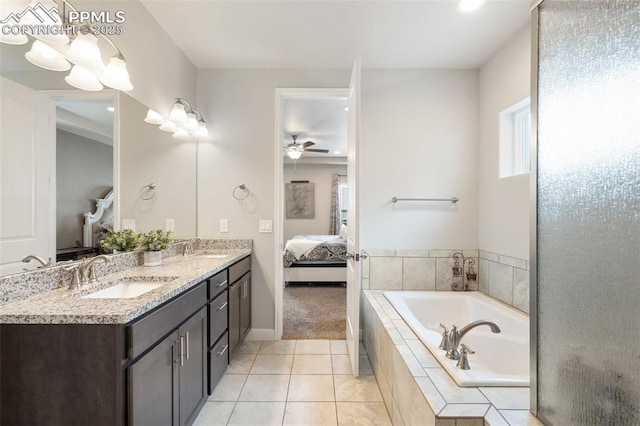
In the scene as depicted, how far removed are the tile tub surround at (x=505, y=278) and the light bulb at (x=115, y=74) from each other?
292 centimetres

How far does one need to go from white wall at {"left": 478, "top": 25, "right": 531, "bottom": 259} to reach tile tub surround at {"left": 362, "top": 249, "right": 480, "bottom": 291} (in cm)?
39

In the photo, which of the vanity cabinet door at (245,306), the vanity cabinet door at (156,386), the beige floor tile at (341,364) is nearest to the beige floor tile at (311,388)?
the beige floor tile at (341,364)

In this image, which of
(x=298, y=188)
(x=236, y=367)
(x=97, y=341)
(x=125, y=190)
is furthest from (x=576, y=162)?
(x=298, y=188)

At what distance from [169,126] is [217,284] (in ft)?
4.70

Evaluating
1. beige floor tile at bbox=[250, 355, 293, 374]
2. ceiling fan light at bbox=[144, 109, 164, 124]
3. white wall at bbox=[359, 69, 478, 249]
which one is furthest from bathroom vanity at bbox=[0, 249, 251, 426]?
white wall at bbox=[359, 69, 478, 249]

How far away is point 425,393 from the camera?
122 centimetres

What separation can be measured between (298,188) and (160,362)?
6428mm

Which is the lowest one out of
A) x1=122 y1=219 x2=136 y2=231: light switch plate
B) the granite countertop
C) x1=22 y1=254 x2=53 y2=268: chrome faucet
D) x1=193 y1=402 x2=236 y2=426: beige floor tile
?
x1=193 y1=402 x2=236 y2=426: beige floor tile

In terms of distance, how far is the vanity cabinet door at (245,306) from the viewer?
2546mm

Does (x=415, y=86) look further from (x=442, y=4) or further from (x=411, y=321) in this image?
(x=411, y=321)

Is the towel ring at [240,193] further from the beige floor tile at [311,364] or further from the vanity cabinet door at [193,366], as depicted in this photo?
Answer: the beige floor tile at [311,364]

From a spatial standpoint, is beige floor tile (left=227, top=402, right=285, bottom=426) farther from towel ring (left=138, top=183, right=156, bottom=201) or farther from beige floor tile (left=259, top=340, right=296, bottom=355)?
towel ring (left=138, top=183, right=156, bottom=201)

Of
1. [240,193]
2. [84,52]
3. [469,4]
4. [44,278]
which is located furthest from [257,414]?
[469,4]

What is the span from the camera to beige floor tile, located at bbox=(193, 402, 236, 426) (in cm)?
173
